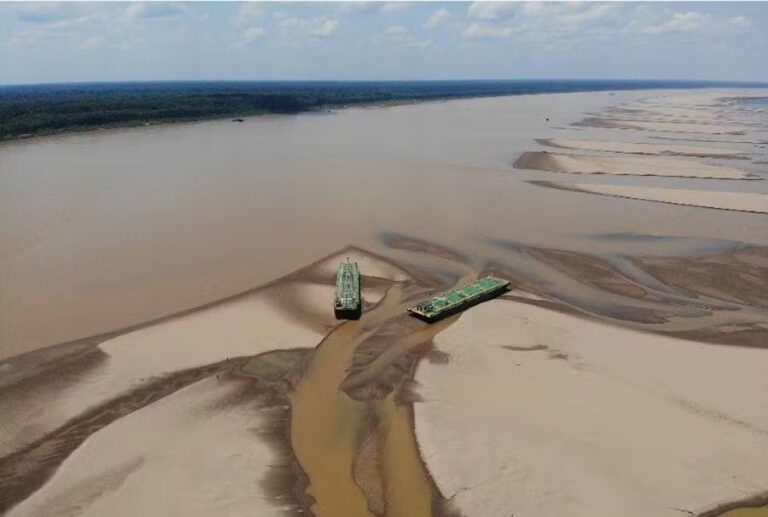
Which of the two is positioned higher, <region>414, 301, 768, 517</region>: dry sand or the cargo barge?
the cargo barge

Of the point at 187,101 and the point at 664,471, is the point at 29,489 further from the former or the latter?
the point at 187,101

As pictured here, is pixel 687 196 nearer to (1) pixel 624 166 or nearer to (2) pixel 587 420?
(1) pixel 624 166

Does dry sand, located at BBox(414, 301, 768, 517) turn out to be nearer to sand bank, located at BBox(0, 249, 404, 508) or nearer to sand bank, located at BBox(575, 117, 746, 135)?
sand bank, located at BBox(0, 249, 404, 508)

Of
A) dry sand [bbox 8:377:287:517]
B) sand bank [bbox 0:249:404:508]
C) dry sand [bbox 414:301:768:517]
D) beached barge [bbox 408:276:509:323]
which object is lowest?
dry sand [bbox 414:301:768:517]

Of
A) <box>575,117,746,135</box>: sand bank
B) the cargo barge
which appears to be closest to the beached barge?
the cargo barge

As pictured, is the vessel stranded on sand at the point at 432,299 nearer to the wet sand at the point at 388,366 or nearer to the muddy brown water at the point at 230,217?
the wet sand at the point at 388,366

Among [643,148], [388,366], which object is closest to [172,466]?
[388,366]
